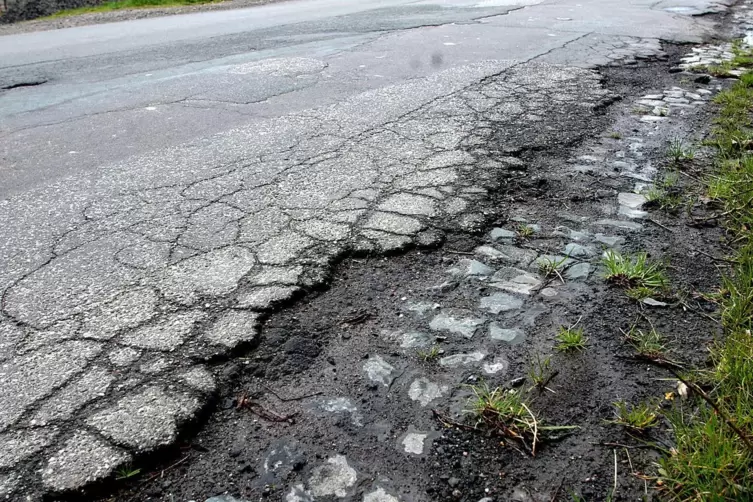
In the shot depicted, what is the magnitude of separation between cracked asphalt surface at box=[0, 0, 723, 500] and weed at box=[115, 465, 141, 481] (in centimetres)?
2

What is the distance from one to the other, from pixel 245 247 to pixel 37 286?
80 centimetres

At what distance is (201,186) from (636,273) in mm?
2182

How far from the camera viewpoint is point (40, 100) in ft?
17.1

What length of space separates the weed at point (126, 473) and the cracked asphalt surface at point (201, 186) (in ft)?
0.06

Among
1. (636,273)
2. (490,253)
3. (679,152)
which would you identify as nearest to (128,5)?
(679,152)

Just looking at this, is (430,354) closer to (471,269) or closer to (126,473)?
(471,269)

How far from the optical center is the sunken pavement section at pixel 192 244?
1.69 meters

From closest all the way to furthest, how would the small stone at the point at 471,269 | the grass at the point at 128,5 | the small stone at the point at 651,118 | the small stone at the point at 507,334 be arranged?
the small stone at the point at 507,334 → the small stone at the point at 471,269 → the small stone at the point at 651,118 → the grass at the point at 128,5

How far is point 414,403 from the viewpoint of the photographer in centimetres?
177

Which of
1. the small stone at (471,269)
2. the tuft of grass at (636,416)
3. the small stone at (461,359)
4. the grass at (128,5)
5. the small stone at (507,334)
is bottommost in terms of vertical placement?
the tuft of grass at (636,416)

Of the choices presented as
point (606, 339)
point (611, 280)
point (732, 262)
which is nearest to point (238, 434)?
point (606, 339)

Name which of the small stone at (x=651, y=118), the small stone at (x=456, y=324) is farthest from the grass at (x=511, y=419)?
the small stone at (x=651, y=118)

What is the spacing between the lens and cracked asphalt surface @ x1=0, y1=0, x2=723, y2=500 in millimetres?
1786

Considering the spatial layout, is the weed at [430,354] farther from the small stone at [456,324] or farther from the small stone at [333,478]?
the small stone at [333,478]
